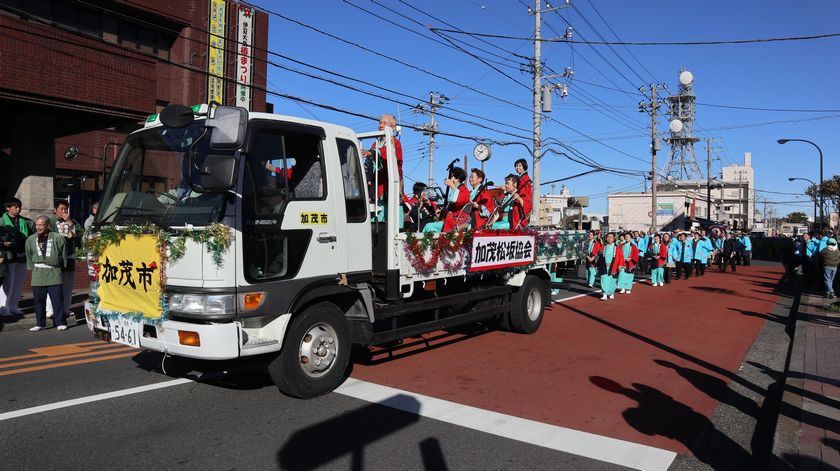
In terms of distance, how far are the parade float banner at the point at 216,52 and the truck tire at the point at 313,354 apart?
59.9 feet

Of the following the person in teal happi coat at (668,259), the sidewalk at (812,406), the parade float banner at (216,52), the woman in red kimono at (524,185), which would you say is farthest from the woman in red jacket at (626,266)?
the parade float banner at (216,52)

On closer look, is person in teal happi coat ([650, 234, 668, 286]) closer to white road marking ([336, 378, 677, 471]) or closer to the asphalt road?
the asphalt road

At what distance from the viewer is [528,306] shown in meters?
9.07

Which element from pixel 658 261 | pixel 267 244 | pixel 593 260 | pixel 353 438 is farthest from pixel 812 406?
pixel 658 261

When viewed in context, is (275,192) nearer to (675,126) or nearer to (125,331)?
(125,331)

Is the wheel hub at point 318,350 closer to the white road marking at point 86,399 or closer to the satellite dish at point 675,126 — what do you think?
the white road marking at point 86,399

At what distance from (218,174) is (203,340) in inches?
51.9

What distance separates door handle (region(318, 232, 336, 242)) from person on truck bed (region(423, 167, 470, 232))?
7.85ft

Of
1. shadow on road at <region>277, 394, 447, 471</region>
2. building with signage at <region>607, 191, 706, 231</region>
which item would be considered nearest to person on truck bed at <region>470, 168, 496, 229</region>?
shadow on road at <region>277, 394, 447, 471</region>

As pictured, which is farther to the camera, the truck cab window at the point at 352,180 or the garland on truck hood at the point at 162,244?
the truck cab window at the point at 352,180

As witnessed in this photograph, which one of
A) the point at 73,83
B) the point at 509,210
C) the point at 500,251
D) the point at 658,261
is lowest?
the point at 658,261

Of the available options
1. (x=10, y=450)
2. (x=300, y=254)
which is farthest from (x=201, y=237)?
(x=10, y=450)

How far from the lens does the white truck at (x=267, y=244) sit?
4.55 metres

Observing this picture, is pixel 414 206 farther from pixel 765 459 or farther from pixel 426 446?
pixel 765 459
